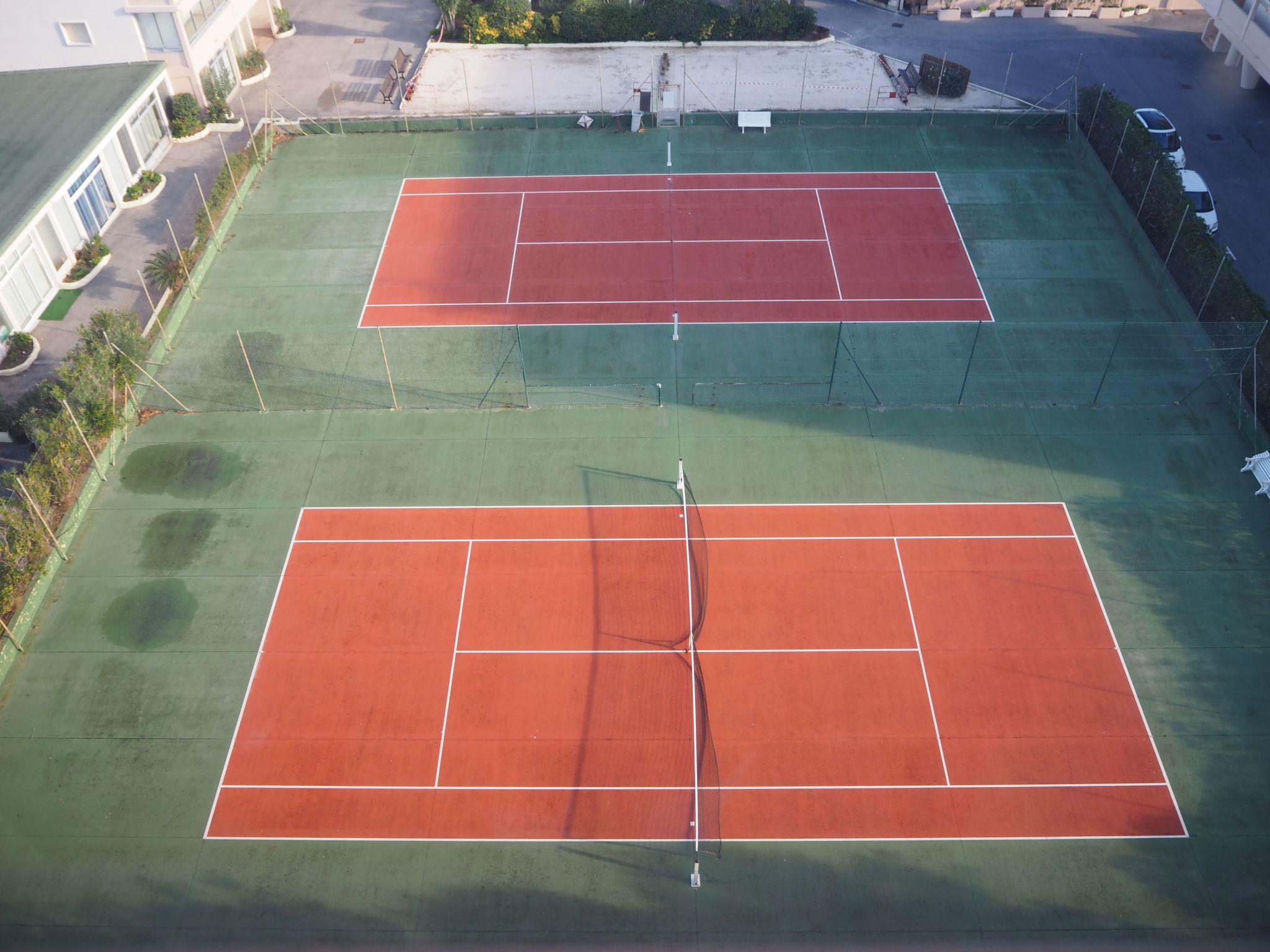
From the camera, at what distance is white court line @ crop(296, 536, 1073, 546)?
2120cm

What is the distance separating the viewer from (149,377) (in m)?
24.8

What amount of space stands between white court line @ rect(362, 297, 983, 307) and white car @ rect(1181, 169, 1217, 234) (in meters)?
7.16

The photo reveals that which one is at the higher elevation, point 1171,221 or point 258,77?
point 1171,221

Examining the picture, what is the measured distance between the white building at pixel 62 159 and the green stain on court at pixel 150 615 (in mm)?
9885

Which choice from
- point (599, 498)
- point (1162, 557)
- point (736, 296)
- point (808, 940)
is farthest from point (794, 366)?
point (808, 940)

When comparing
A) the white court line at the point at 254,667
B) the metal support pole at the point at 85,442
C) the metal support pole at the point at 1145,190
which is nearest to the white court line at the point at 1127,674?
the metal support pole at the point at 1145,190

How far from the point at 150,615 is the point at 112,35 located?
22.0 meters

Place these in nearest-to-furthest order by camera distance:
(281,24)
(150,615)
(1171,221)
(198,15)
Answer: (150,615) < (1171,221) < (198,15) < (281,24)

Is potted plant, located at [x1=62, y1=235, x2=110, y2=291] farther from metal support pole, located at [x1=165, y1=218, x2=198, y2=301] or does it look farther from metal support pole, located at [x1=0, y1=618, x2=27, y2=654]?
metal support pole, located at [x1=0, y1=618, x2=27, y2=654]

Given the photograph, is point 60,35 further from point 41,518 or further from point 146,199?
point 41,518

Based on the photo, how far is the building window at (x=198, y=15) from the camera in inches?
1318

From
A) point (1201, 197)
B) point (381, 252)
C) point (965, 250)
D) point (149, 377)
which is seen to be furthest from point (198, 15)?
point (1201, 197)

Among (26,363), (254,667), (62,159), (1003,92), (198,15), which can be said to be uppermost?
(198,15)

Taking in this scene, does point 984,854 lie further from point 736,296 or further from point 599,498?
point 736,296
